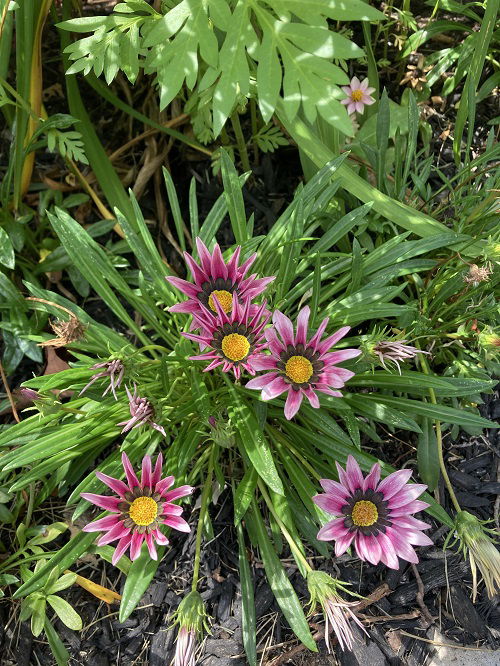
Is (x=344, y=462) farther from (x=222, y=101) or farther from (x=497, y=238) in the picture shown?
(x=222, y=101)

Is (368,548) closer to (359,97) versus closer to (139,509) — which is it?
(139,509)

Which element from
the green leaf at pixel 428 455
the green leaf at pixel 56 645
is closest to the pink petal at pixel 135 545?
the green leaf at pixel 56 645

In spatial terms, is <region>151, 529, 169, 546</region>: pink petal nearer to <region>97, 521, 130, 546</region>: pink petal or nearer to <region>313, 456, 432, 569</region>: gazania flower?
<region>97, 521, 130, 546</region>: pink petal

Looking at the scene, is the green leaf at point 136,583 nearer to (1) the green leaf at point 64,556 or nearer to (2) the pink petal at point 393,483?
(1) the green leaf at point 64,556

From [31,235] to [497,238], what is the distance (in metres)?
1.30

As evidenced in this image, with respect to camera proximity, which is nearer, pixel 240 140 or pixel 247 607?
pixel 247 607

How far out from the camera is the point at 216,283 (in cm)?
116

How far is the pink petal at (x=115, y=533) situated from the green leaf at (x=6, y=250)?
0.83 metres

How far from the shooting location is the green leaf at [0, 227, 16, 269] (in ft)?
5.49

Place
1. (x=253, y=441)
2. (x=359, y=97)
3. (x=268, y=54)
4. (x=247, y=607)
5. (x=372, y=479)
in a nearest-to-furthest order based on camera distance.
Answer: (x=268, y=54) < (x=372, y=479) < (x=253, y=441) < (x=247, y=607) < (x=359, y=97)

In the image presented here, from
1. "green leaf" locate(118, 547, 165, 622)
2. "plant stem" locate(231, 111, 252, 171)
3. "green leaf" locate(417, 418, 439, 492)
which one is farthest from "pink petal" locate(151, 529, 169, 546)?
"plant stem" locate(231, 111, 252, 171)

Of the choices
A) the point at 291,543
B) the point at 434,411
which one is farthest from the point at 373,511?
the point at 434,411

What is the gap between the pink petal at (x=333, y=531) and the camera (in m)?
1.15

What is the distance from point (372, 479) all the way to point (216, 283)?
0.47 metres
